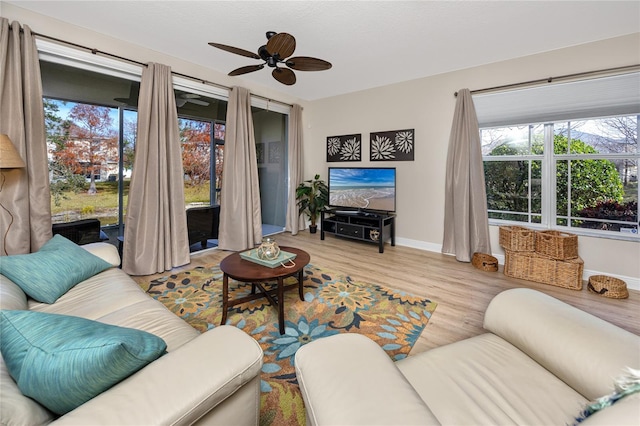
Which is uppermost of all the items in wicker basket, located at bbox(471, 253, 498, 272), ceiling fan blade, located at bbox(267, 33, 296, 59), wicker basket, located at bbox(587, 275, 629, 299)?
ceiling fan blade, located at bbox(267, 33, 296, 59)

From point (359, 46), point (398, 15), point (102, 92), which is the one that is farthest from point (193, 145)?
point (398, 15)

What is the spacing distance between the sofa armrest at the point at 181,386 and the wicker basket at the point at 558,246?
3303 mm

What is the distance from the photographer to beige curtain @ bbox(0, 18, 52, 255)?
232 centimetres

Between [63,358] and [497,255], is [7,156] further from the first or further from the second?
[497,255]

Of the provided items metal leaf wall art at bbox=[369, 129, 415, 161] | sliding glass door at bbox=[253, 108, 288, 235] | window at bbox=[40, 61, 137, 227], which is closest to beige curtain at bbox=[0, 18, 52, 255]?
window at bbox=[40, 61, 137, 227]

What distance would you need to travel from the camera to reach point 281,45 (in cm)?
221

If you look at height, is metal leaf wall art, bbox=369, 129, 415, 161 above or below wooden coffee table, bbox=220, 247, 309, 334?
above

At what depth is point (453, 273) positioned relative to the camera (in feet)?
10.6

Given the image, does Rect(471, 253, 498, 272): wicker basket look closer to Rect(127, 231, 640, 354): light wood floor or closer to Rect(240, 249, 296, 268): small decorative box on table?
Rect(127, 231, 640, 354): light wood floor

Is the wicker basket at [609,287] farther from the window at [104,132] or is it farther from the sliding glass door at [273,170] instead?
the window at [104,132]

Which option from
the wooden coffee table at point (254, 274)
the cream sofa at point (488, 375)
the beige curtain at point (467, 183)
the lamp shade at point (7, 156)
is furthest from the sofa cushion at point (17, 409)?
the beige curtain at point (467, 183)

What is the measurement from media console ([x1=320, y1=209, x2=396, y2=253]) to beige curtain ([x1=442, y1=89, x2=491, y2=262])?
95cm

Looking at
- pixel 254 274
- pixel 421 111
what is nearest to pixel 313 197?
pixel 421 111

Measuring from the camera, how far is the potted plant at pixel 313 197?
16.7 feet
